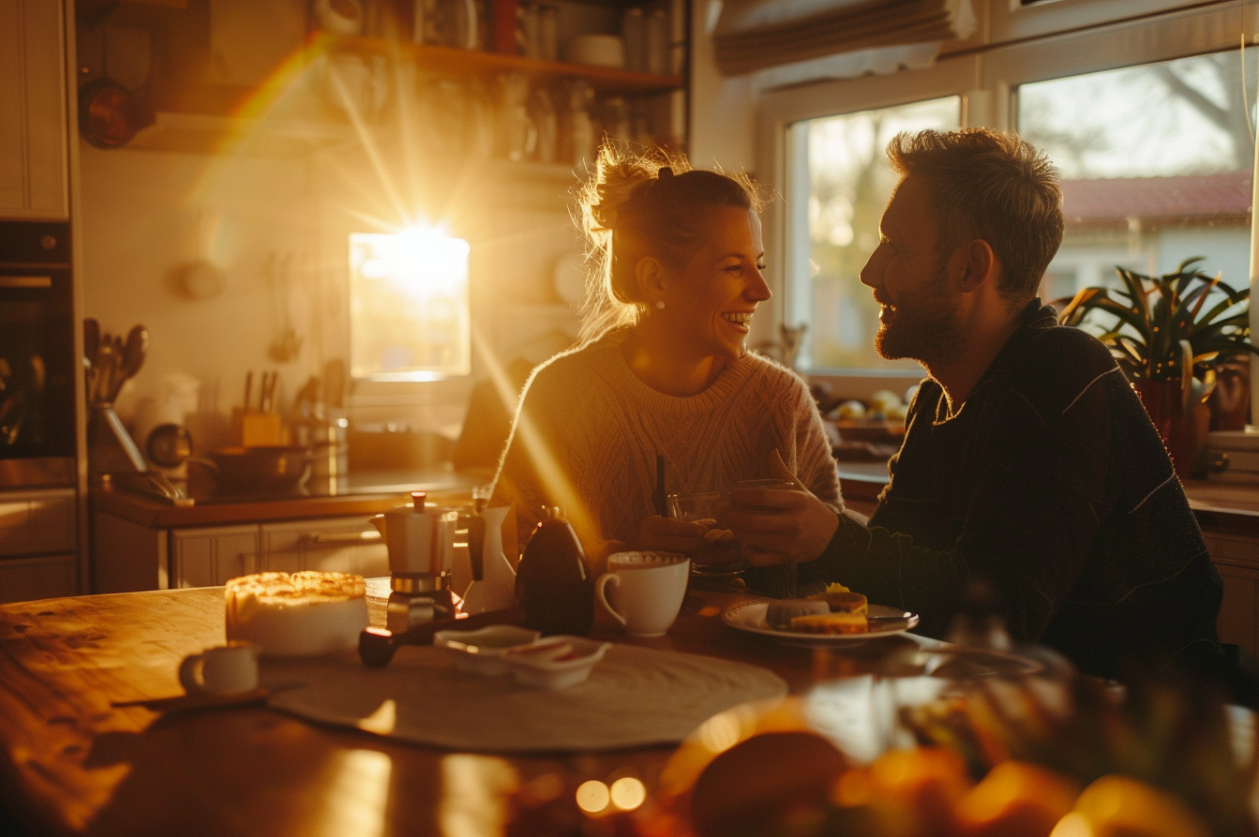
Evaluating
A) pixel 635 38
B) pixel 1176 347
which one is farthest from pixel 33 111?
pixel 1176 347

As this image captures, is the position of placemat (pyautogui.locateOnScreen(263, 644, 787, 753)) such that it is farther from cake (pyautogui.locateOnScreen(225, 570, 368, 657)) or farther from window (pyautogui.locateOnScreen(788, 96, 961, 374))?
window (pyautogui.locateOnScreen(788, 96, 961, 374))

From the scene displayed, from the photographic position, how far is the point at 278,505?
2859 millimetres

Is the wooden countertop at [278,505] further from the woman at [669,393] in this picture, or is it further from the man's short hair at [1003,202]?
the man's short hair at [1003,202]

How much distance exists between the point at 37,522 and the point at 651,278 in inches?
69.6

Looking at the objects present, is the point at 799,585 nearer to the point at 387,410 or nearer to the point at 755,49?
the point at 387,410

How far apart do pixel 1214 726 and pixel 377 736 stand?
2.19 ft

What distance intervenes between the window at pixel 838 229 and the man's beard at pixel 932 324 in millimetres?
2033

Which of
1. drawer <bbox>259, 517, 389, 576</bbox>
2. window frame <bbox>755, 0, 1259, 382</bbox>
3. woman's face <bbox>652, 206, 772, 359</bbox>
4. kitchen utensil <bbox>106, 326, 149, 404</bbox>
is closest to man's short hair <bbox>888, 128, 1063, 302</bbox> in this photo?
woman's face <bbox>652, 206, 772, 359</bbox>

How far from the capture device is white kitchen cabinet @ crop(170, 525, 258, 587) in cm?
276

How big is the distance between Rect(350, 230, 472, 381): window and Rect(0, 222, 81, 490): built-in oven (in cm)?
97

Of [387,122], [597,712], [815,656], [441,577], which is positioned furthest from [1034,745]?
[387,122]

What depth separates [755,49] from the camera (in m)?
3.92

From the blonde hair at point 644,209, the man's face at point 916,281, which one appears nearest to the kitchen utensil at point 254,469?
the blonde hair at point 644,209

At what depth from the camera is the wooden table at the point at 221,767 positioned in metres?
0.80
